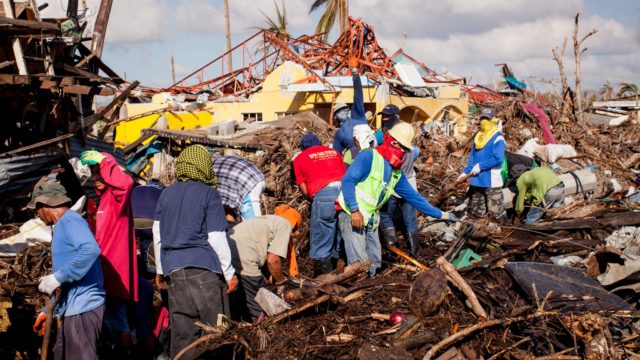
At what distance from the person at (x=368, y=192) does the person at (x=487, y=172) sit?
2.15 meters

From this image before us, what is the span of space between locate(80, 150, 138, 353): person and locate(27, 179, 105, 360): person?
1.74 feet

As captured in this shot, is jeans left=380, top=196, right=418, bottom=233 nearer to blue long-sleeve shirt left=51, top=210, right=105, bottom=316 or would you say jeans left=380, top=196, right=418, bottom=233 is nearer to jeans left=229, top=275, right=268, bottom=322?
jeans left=229, top=275, right=268, bottom=322

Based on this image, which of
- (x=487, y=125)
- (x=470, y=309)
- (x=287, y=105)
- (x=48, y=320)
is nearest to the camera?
(x=48, y=320)

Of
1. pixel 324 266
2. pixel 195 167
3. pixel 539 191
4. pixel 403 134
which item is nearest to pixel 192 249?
pixel 195 167

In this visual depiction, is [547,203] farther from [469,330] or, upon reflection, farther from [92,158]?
[92,158]

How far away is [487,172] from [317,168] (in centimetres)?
289

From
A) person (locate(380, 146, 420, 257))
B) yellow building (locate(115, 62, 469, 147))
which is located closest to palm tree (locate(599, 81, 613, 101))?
yellow building (locate(115, 62, 469, 147))

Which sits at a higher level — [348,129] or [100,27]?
[100,27]

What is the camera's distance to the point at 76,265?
11.8 feet

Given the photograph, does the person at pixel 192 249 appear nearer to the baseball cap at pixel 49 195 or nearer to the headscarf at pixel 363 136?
the baseball cap at pixel 49 195

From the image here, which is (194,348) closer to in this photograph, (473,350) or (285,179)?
(473,350)

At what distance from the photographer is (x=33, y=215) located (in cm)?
788

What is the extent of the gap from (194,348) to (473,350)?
1945 mm

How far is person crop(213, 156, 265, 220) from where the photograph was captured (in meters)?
5.45
